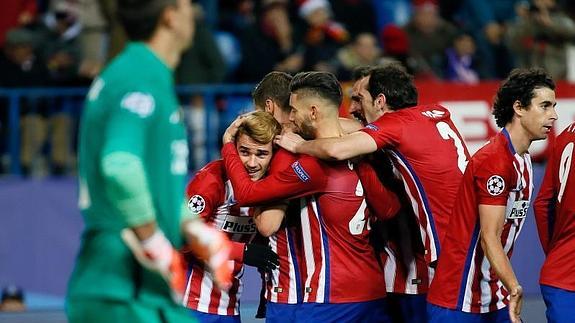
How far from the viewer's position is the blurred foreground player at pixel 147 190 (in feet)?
13.1

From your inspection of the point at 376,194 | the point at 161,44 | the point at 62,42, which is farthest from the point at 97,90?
the point at 62,42

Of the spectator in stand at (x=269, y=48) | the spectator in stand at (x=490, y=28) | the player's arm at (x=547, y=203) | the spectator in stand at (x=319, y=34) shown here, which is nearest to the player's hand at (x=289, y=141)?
the player's arm at (x=547, y=203)

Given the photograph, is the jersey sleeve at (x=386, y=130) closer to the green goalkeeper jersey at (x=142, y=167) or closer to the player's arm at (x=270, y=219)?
the player's arm at (x=270, y=219)

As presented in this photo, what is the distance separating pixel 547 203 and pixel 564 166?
273 millimetres

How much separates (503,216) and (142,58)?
7.97 ft

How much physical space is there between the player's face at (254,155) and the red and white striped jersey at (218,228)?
0.68ft

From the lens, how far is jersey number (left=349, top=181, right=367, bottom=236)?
6207 mm

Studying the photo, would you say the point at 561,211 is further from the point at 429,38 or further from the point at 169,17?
the point at 429,38

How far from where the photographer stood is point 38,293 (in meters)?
11.7

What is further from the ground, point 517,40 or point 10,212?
point 517,40

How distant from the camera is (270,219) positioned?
6.07m

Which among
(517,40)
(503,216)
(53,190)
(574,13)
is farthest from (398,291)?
(574,13)

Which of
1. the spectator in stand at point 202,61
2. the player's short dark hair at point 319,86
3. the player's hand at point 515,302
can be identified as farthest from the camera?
the spectator in stand at point 202,61

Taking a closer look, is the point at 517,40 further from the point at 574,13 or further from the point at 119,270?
the point at 119,270
